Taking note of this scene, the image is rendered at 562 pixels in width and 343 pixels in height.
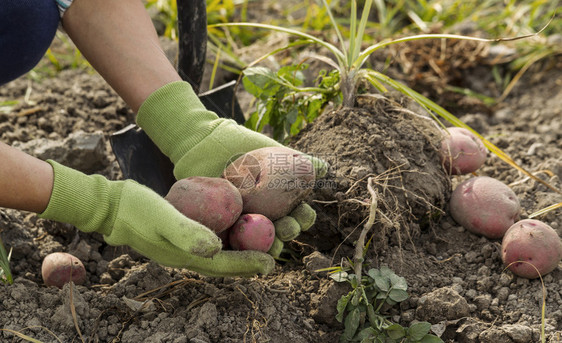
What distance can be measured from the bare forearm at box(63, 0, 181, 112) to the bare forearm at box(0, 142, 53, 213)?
0.41m

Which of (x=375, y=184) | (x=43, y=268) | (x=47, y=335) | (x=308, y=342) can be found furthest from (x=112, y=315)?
(x=375, y=184)

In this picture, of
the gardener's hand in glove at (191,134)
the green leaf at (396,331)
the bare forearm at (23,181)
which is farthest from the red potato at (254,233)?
the bare forearm at (23,181)

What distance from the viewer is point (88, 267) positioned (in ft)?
5.75

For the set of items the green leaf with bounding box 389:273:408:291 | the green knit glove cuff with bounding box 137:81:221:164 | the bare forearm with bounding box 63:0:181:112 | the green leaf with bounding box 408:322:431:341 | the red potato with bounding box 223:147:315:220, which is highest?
the bare forearm with bounding box 63:0:181:112

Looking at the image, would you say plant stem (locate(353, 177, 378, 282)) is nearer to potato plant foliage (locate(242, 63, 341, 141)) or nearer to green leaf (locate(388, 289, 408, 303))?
green leaf (locate(388, 289, 408, 303))

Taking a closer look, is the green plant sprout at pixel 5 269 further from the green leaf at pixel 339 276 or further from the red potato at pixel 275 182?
the green leaf at pixel 339 276

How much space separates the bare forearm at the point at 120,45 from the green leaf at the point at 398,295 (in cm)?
88

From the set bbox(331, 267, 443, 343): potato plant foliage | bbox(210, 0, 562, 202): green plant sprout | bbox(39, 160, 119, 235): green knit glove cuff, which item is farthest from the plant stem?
bbox(39, 160, 119, 235): green knit glove cuff

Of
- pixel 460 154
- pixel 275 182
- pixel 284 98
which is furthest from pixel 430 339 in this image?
pixel 284 98

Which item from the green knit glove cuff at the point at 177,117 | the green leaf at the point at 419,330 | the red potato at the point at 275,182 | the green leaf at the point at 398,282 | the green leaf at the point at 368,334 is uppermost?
the green knit glove cuff at the point at 177,117

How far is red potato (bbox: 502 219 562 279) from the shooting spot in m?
1.58

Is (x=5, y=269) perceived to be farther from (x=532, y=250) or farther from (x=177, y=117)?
(x=532, y=250)

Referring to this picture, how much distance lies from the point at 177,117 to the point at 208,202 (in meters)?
0.39

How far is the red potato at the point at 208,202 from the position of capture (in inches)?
55.4
